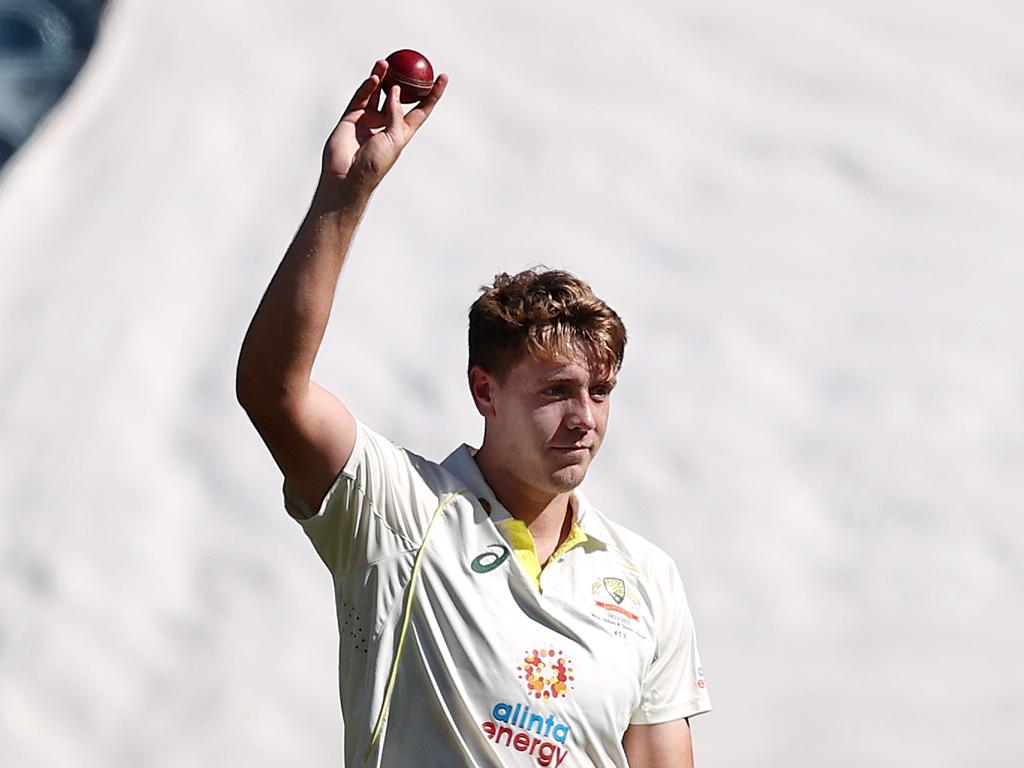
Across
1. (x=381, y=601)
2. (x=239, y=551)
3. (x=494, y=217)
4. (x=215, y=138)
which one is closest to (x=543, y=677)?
(x=381, y=601)

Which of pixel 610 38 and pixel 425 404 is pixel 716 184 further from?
pixel 425 404

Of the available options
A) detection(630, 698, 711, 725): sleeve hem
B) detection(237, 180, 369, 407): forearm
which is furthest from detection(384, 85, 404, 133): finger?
detection(630, 698, 711, 725): sleeve hem

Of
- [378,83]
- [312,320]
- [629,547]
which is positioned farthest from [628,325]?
[312,320]

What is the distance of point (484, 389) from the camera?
1.81 meters

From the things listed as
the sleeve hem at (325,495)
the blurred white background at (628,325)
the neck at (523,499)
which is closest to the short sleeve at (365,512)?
the sleeve hem at (325,495)

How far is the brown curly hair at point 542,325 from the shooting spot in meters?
1.77

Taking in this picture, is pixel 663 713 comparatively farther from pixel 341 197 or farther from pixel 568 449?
pixel 341 197

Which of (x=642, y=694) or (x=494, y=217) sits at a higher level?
(x=494, y=217)

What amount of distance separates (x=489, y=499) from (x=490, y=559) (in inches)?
3.6

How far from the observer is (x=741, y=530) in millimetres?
3617

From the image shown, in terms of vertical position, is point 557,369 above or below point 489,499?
above

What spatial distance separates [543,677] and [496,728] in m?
0.07

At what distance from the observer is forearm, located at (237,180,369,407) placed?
5.04 feet

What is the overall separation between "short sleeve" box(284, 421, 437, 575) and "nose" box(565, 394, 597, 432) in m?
0.19
